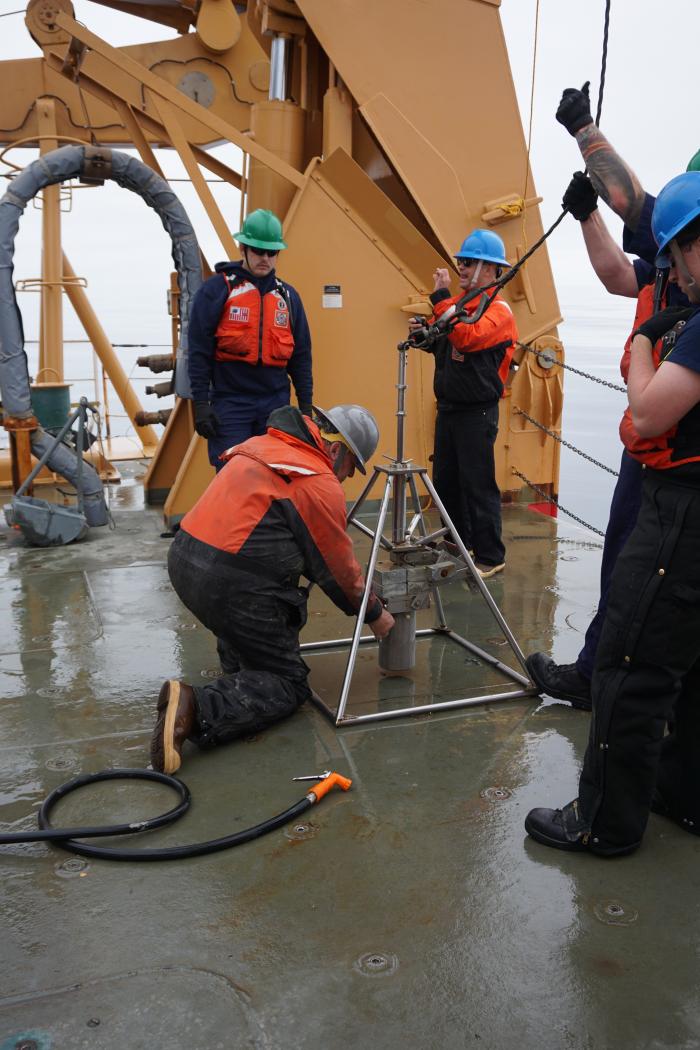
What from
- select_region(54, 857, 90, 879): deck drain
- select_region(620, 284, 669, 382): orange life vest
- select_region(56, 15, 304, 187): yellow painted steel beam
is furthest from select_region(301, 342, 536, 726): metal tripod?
select_region(56, 15, 304, 187): yellow painted steel beam

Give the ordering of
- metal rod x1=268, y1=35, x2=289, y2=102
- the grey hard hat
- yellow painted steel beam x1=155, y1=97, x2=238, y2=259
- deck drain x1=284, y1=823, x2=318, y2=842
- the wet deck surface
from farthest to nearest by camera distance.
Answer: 1. metal rod x1=268, y1=35, x2=289, y2=102
2. yellow painted steel beam x1=155, y1=97, x2=238, y2=259
3. the grey hard hat
4. deck drain x1=284, y1=823, x2=318, y2=842
5. the wet deck surface

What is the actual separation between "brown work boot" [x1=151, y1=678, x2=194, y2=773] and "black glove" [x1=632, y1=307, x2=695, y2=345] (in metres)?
1.72

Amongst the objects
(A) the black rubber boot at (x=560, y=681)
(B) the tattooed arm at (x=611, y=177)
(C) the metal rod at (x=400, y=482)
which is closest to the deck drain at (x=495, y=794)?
(A) the black rubber boot at (x=560, y=681)

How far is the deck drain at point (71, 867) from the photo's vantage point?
2.19m

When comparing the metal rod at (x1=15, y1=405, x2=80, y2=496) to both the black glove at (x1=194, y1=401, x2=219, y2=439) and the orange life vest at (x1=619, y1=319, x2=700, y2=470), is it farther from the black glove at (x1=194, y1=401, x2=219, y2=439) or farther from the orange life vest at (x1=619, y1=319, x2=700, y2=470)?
the orange life vest at (x1=619, y1=319, x2=700, y2=470)

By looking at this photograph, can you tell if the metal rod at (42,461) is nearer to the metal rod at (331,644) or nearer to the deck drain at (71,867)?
the metal rod at (331,644)

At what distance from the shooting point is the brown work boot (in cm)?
266

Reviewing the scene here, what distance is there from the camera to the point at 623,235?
267 cm

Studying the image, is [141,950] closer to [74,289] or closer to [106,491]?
[106,491]

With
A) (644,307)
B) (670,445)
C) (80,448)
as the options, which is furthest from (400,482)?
(80,448)

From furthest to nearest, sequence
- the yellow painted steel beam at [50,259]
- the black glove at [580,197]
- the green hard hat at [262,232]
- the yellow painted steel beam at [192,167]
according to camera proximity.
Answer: the yellow painted steel beam at [50,259] → the yellow painted steel beam at [192,167] → the green hard hat at [262,232] → the black glove at [580,197]

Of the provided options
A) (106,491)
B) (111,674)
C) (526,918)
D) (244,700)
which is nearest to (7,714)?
(111,674)

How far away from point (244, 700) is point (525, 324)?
406 centimetres

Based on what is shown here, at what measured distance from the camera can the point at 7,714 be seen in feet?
10.2
